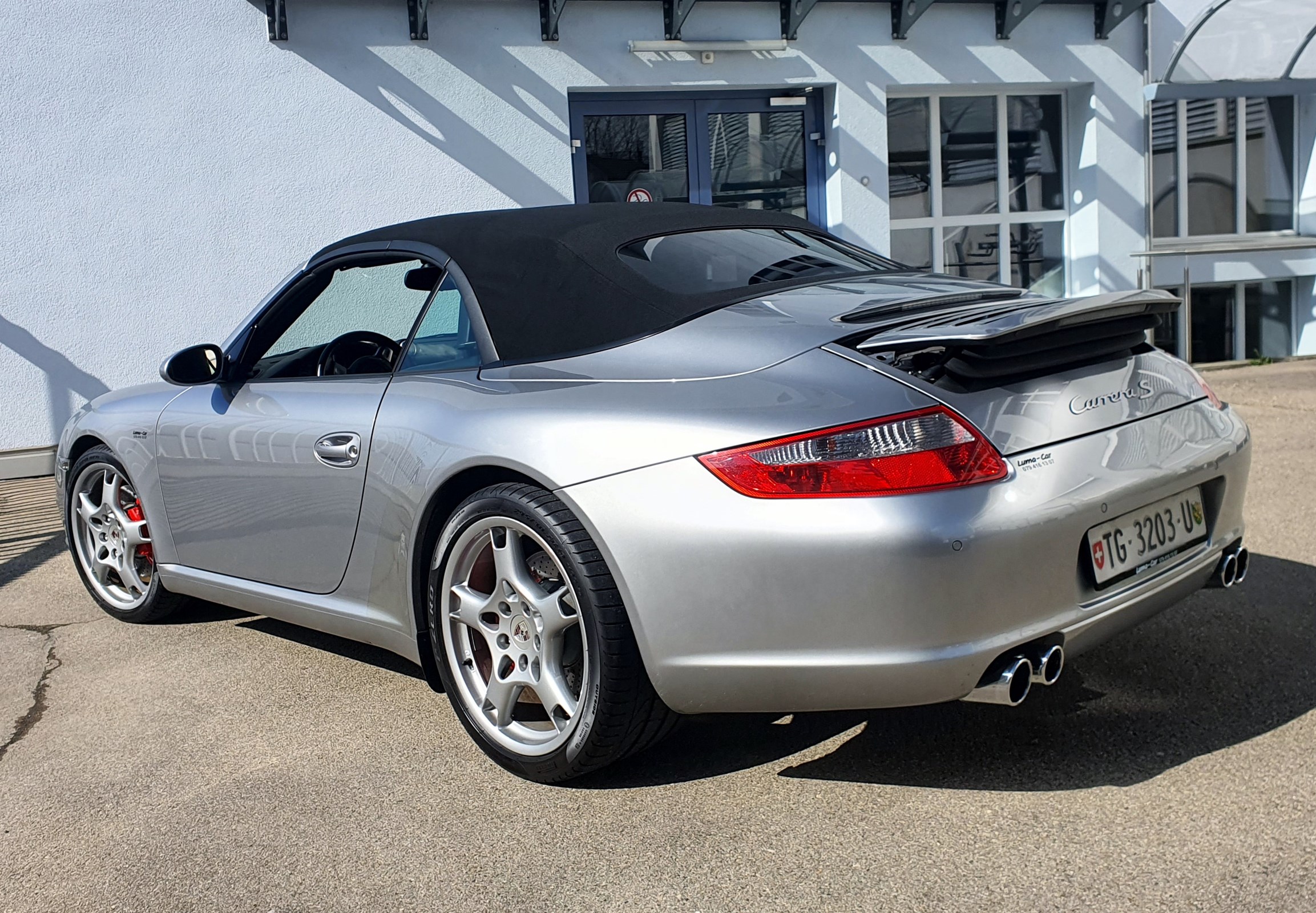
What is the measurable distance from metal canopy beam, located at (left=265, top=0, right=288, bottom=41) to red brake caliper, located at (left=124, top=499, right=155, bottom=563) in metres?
5.18

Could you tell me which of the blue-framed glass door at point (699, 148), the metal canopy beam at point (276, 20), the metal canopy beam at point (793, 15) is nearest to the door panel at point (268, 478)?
the metal canopy beam at point (276, 20)

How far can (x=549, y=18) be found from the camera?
9.05 meters

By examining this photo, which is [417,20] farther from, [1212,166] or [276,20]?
[1212,166]

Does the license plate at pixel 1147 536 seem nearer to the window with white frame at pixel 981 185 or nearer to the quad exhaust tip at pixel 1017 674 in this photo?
the quad exhaust tip at pixel 1017 674

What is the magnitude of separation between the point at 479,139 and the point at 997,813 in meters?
7.47

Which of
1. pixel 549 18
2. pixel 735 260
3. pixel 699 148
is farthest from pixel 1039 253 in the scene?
pixel 735 260

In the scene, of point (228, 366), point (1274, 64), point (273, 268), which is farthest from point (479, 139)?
point (1274, 64)

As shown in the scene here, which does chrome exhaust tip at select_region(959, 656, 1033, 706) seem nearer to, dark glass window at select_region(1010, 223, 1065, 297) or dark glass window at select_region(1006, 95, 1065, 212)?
dark glass window at select_region(1010, 223, 1065, 297)

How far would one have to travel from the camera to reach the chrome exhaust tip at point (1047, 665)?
2447 mm

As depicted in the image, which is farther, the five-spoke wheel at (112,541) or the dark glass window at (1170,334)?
the dark glass window at (1170,334)

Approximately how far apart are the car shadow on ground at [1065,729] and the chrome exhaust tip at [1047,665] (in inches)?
12.5

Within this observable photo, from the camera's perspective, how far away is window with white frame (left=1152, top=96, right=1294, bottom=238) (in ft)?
35.8

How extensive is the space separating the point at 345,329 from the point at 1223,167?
985cm

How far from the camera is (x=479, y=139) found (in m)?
9.05
